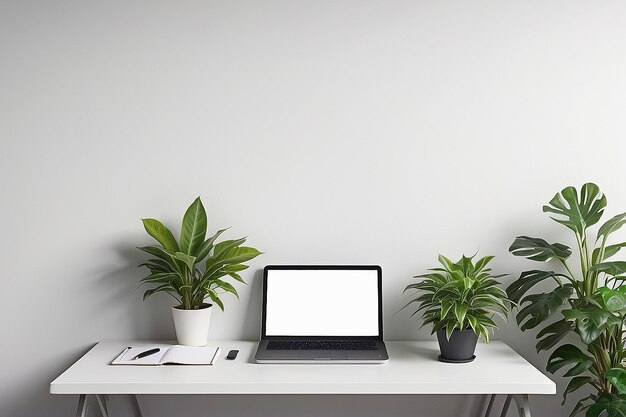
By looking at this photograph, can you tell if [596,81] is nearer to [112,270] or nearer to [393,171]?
[393,171]

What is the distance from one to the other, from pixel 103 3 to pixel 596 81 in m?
1.84

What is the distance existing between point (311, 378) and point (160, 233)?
29.8 inches

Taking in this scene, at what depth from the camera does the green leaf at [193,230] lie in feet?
7.48

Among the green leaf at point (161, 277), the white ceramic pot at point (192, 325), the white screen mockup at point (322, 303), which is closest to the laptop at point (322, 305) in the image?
the white screen mockup at point (322, 303)

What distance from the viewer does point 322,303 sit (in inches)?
92.7

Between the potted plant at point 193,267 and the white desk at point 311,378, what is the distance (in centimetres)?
19

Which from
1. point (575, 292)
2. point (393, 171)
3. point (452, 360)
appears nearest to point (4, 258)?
point (393, 171)

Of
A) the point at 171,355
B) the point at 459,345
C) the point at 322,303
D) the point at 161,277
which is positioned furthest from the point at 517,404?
the point at 161,277

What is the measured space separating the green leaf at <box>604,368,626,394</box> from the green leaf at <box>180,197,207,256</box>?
4.64 ft

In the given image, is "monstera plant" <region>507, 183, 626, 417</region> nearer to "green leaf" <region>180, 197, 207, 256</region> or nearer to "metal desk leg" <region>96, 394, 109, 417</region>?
"green leaf" <region>180, 197, 207, 256</region>

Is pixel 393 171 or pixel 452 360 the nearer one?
pixel 452 360

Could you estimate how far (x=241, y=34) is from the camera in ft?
7.93

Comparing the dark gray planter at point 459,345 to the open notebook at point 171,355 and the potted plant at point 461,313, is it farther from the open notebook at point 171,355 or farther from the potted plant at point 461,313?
the open notebook at point 171,355

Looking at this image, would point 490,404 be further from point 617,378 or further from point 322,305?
point 322,305
